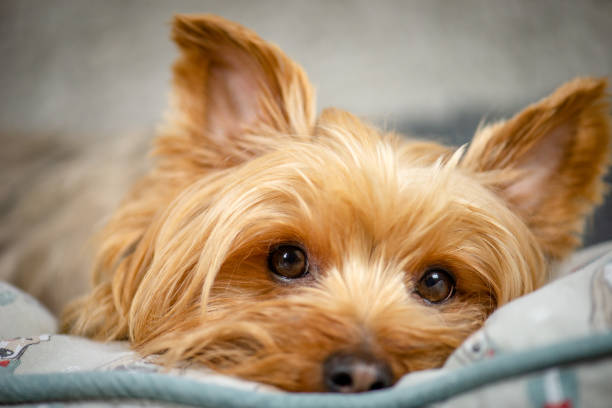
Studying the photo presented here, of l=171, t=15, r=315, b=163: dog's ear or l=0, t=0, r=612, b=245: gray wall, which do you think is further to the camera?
l=0, t=0, r=612, b=245: gray wall

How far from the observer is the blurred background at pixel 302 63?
2936mm

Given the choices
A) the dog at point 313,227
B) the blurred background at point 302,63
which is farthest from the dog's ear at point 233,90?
the blurred background at point 302,63

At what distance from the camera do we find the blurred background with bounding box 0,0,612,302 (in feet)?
9.63

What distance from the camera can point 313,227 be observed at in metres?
1.31

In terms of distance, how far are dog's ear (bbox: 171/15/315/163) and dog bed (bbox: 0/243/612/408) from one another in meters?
0.79

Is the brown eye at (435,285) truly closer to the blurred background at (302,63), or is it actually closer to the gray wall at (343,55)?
the blurred background at (302,63)

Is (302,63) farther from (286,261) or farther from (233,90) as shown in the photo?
(286,261)

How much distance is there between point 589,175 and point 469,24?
73.8 inches

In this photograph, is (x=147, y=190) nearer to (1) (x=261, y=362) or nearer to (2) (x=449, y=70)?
(1) (x=261, y=362)

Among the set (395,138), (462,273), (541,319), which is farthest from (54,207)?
(541,319)

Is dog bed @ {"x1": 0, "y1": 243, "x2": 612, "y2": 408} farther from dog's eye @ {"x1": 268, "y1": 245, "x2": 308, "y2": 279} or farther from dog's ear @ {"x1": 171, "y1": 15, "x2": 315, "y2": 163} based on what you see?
dog's ear @ {"x1": 171, "y1": 15, "x2": 315, "y2": 163}

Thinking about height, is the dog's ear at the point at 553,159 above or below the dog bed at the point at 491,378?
above

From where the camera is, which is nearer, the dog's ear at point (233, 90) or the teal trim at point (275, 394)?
the teal trim at point (275, 394)

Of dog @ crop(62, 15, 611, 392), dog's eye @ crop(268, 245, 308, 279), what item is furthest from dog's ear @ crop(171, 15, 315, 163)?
dog's eye @ crop(268, 245, 308, 279)
